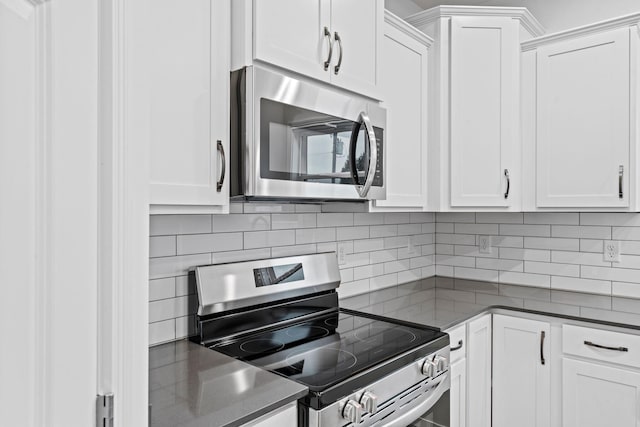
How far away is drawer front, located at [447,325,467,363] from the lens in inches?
Answer: 76.1

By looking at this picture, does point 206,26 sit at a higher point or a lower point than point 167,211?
higher

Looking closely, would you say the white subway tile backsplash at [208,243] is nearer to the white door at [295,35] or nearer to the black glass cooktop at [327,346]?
the black glass cooktop at [327,346]

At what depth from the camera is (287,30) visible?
1.48 metres

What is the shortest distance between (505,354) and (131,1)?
221 cm

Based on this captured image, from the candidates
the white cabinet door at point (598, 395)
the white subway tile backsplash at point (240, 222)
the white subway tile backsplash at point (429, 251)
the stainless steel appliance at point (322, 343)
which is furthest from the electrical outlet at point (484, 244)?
the white subway tile backsplash at point (240, 222)

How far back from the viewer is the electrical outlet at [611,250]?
94.5 inches

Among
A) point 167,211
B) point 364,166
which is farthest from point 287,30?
point 167,211

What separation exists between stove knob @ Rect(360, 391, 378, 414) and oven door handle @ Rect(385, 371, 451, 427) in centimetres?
13

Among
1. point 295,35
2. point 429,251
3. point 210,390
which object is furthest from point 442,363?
point 429,251

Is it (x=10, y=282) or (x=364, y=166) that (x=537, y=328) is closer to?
(x=364, y=166)

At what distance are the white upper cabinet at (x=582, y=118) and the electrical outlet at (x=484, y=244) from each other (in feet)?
1.57

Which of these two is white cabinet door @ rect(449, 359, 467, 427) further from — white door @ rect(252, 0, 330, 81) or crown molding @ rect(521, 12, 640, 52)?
crown molding @ rect(521, 12, 640, 52)

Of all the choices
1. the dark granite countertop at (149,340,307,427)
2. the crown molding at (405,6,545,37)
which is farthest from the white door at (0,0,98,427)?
the crown molding at (405,6,545,37)

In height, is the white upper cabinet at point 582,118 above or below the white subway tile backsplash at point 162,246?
Answer: above
